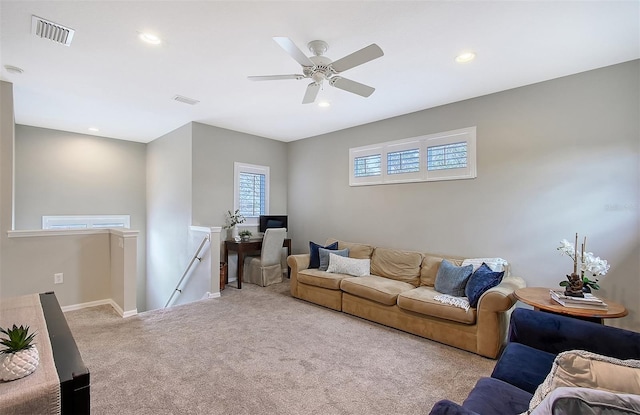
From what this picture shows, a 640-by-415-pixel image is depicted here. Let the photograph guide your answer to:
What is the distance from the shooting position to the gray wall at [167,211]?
5253 millimetres

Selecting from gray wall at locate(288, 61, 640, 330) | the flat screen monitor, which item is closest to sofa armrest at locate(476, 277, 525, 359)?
gray wall at locate(288, 61, 640, 330)

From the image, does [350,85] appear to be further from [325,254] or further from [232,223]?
[232,223]

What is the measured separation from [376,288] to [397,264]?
2.44 ft

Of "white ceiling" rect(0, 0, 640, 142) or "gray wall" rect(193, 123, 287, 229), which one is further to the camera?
"gray wall" rect(193, 123, 287, 229)

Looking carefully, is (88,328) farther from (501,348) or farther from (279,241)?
(501,348)

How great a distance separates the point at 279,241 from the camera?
5512mm

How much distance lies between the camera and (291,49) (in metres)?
2.21

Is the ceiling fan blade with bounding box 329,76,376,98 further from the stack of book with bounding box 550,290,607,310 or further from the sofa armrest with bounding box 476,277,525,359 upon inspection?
the stack of book with bounding box 550,290,607,310

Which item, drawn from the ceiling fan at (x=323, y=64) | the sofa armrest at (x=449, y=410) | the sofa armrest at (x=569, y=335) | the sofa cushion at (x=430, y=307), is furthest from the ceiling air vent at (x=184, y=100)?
the sofa armrest at (x=569, y=335)

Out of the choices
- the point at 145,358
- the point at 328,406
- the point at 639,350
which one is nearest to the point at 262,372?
the point at 328,406

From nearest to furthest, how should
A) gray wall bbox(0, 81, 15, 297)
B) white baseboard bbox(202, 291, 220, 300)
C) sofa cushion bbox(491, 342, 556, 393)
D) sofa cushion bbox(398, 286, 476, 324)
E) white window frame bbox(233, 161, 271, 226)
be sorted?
1. sofa cushion bbox(491, 342, 556, 393)
2. sofa cushion bbox(398, 286, 476, 324)
3. gray wall bbox(0, 81, 15, 297)
4. white baseboard bbox(202, 291, 220, 300)
5. white window frame bbox(233, 161, 271, 226)

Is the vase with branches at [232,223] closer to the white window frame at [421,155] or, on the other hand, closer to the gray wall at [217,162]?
the gray wall at [217,162]

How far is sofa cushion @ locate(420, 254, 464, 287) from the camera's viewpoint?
12.6 feet

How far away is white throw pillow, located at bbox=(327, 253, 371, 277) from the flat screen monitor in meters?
1.83
